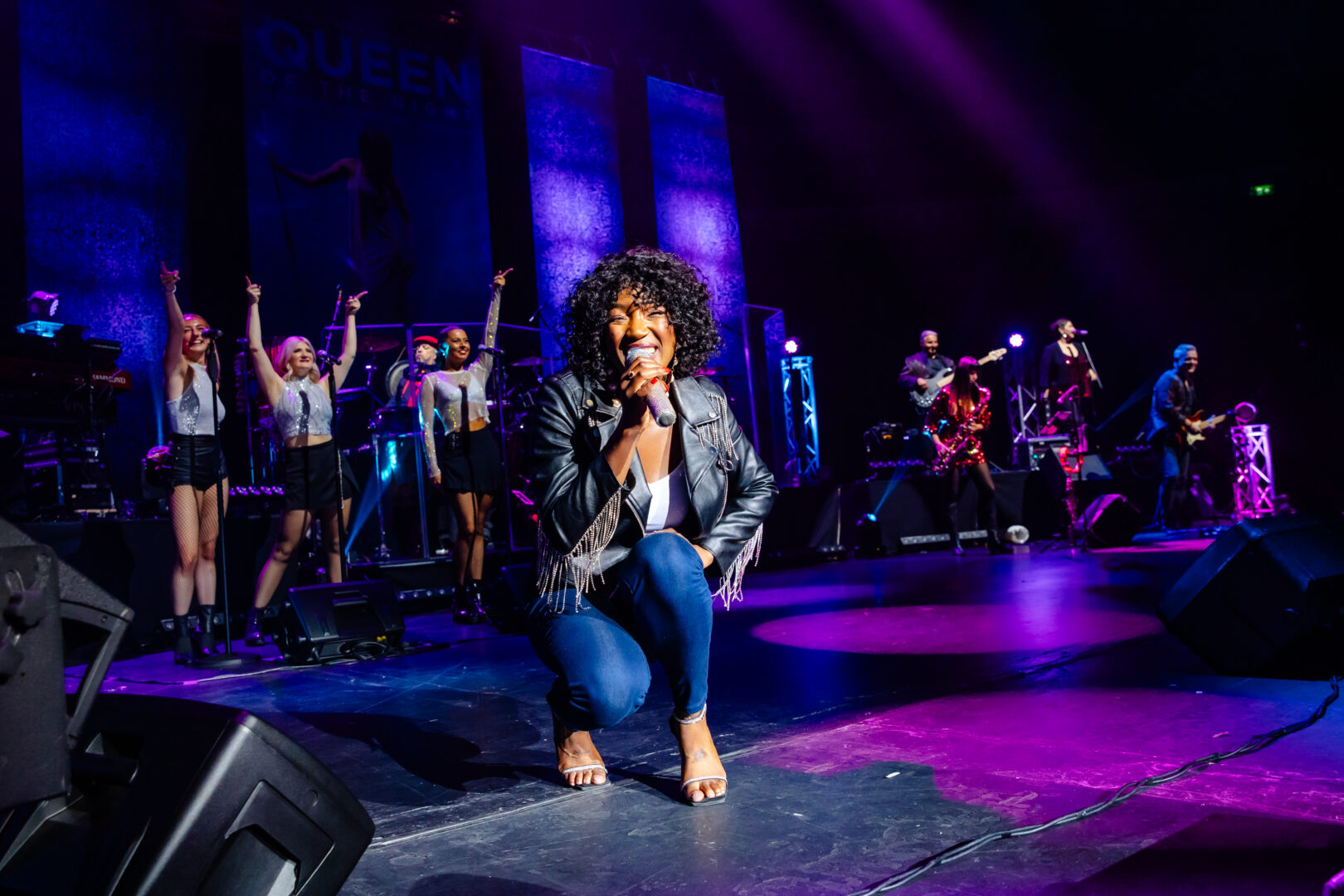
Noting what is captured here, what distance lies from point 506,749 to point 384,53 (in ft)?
30.3

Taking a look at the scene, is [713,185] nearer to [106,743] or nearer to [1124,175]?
[1124,175]

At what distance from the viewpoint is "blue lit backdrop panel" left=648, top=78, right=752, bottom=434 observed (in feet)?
37.5

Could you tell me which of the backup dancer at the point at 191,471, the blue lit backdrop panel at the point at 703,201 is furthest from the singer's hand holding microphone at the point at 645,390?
the blue lit backdrop panel at the point at 703,201

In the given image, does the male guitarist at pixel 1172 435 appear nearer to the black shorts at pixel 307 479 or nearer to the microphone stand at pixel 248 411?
the black shorts at pixel 307 479

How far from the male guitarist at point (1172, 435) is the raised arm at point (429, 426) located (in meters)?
7.79

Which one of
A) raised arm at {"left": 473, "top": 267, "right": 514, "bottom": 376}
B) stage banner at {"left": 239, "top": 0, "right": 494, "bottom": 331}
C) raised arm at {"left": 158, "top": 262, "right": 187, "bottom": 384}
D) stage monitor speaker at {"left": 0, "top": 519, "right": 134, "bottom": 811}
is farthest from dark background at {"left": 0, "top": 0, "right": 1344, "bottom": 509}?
stage monitor speaker at {"left": 0, "top": 519, "right": 134, "bottom": 811}

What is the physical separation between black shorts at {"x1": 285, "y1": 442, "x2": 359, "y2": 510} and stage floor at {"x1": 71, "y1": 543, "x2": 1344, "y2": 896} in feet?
4.20

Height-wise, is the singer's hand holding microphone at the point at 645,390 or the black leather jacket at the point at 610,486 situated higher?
the singer's hand holding microphone at the point at 645,390

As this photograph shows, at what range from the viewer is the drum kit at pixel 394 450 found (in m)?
8.40

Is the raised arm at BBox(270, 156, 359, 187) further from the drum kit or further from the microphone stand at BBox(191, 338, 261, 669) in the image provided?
the microphone stand at BBox(191, 338, 261, 669)

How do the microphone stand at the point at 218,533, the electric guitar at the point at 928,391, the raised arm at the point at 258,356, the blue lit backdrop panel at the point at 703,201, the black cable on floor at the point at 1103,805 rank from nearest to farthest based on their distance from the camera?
the black cable on floor at the point at 1103,805 → the microphone stand at the point at 218,533 → the raised arm at the point at 258,356 → the electric guitar at the point at 928,391 → the blue lit backdrop panel at the point at 703,201

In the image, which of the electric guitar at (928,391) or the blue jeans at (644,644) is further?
the electric guitar at (928,391)

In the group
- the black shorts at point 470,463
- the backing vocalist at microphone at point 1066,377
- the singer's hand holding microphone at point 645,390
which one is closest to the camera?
the singer's hand holding microphone at point 645,390

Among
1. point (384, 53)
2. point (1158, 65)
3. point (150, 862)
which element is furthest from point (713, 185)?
point (150, 862)
